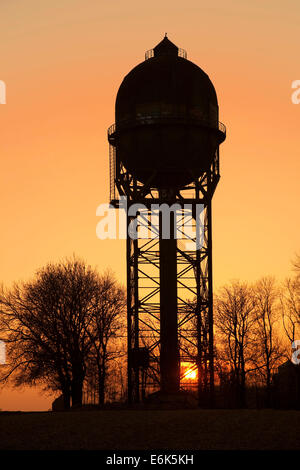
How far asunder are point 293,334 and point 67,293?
13968 mm

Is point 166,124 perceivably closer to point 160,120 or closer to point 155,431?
point 160,120

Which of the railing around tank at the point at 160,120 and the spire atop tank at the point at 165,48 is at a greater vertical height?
the spire atop tank at the point at 165,48

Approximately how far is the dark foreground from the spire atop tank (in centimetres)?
2435

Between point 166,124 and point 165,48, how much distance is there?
6719 mm

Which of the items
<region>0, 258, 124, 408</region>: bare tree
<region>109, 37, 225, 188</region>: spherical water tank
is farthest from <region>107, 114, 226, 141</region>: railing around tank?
<region>0, 258, 124, 408</region>: bare tree

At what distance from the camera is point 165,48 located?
48312 mm

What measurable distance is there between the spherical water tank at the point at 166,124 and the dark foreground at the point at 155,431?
A: 1690 cm

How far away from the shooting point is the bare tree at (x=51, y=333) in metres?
47.5

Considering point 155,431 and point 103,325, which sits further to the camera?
point 103,325

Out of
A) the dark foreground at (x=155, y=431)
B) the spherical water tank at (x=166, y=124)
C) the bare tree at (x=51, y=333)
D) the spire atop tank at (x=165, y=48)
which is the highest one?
the spire atop tank at (x=165, y=48)

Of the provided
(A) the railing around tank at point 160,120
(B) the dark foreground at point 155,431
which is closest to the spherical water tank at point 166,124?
(A) the railing around tank at point 160,120

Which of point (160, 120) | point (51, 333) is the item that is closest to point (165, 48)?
point (160, 120)

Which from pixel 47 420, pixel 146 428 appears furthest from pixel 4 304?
pixel 146 428

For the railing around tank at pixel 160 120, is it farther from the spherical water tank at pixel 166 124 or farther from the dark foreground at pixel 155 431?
the dark foreground at pixel 155 431
